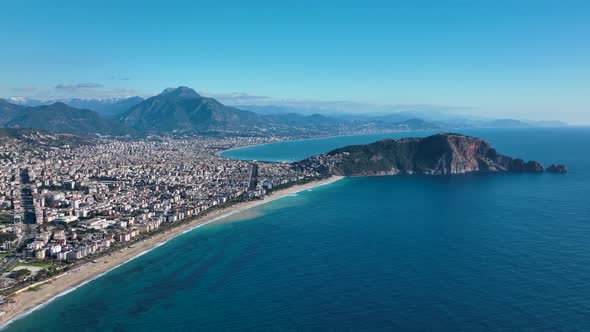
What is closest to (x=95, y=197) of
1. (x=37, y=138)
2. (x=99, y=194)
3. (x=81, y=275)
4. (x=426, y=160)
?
(x=99, y=194)

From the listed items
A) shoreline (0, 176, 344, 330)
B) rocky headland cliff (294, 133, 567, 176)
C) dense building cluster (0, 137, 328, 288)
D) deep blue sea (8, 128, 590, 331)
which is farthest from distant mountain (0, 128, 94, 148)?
deep blue sea (8, 128, 590, 331)

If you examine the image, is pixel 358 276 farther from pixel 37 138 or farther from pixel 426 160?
pixel 37 138

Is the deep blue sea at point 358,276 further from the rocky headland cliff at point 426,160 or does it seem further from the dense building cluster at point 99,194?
the rocky headland cliff at point 426,160

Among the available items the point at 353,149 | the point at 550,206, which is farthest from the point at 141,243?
the point at 353,149

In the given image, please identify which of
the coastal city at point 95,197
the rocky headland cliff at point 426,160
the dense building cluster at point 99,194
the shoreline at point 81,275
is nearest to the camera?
the shoreline at point 81,275

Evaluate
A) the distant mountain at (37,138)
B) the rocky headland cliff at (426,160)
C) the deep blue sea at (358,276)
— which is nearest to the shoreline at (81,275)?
the deep blue sea at (358,276)

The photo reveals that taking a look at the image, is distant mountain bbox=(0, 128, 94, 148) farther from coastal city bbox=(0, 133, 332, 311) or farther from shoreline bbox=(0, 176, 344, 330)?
shoreline bbox=(0, 176, 344, 330)
